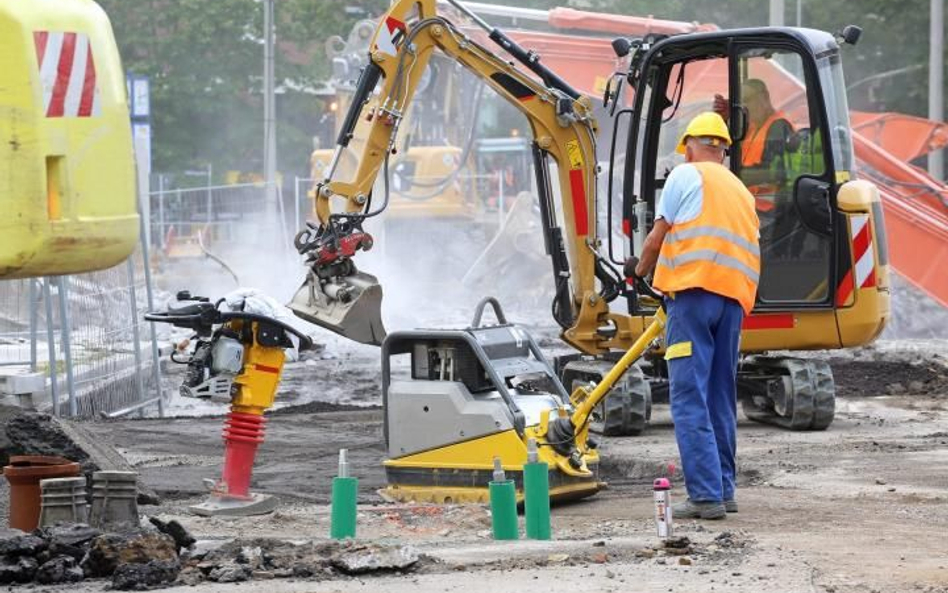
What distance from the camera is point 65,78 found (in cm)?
588

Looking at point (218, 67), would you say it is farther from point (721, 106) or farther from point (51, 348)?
point (721, 106)

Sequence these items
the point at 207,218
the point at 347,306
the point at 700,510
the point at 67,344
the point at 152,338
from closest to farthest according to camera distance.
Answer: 1. the point at 700,510
2. the point at 347,306
3. the point at 67,344
4. the point at 152,338
5. the point at 207,218

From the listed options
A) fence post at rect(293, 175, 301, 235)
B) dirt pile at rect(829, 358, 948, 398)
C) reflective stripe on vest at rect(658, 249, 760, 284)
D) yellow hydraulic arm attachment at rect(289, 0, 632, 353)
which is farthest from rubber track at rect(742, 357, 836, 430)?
fence post at rect(293, 175, 301, 235)

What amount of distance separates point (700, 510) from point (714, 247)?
4.22ft

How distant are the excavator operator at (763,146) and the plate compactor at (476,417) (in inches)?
143

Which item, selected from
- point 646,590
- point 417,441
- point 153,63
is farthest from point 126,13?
point 646,590

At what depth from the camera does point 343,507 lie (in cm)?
852

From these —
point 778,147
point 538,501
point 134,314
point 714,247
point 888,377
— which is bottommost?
point 888,377

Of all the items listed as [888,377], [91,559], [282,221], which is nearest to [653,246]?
[91,559]

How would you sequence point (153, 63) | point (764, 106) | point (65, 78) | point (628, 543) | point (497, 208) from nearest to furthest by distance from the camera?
point (65, 78) < point (628, 543) < point (764, 106) < point (497, 208) < point (153, 63)

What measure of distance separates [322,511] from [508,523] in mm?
1720

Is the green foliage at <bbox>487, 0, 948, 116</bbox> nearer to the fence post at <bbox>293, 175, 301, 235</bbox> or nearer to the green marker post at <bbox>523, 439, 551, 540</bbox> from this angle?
the fence post at <bbox>293, 175, 301, 235</bbox>

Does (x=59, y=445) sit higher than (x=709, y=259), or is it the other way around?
(x=709, y=259)

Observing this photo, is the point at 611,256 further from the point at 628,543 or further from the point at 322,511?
the point at 628,543
